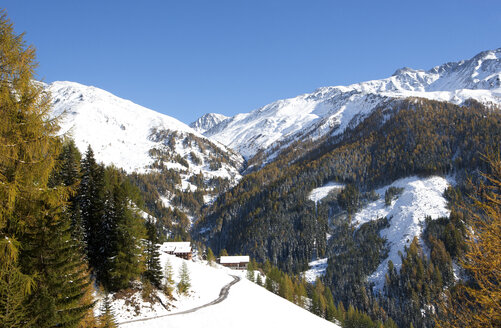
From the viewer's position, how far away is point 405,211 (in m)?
158

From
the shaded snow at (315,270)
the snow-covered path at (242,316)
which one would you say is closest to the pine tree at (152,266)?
the snow-covered path at (242,316)

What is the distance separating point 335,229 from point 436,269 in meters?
65.1

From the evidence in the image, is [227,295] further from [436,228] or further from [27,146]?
[436,228]

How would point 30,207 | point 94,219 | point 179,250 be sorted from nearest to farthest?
point 30,207, point 94,219, point 179,250

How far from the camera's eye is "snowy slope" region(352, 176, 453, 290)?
13635 centimetres

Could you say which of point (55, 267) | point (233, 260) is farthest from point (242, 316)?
point (233, 260)

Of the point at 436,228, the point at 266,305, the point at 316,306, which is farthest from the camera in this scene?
the point at 436,228

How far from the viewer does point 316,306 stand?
77812 millimetres

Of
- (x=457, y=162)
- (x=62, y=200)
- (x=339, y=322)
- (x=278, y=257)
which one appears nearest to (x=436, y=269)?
(x=339, y=322)

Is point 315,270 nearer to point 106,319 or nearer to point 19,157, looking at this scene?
point 106,319

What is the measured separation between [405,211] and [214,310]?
493 ft

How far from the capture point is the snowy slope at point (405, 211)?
13635cm

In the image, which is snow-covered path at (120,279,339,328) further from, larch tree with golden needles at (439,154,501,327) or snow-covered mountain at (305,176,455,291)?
snow-covered mountain at (305,176,455,291)

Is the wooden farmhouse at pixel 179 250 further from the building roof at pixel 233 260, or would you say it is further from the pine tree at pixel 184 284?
the pine tree at pixel 184 284
